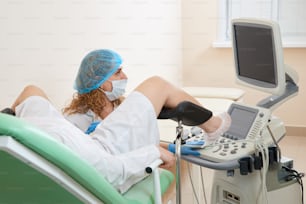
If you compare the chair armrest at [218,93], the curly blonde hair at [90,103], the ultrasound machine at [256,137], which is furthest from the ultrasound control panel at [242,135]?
the chair armrest at [218,93]

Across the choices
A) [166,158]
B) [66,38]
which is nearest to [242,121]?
[166,158]

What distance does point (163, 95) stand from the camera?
195 cm

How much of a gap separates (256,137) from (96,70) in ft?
2.76

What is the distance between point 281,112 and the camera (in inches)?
185

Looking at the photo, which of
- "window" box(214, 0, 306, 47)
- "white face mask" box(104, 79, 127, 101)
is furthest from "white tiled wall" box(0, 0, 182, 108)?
"window" box(214, 0, 306, 47)

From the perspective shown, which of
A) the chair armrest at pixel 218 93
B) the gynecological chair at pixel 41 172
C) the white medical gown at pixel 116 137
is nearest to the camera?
the gynecological chair at pixel 41 172

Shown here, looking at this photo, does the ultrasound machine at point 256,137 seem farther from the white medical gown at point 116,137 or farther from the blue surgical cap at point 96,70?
the blue surgical cap at point 96,70

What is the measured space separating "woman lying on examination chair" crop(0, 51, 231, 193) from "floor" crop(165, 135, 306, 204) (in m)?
0.57

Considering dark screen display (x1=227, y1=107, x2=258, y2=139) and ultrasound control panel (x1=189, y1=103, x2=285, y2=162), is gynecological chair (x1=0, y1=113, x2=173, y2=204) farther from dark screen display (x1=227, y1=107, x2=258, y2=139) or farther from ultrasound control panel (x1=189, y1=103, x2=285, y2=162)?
dark screen display (x1=227, y1=107, x2=258, y2=139)

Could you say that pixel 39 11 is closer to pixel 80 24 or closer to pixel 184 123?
pixel 80 24

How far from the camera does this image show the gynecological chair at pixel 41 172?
1216 millimetres

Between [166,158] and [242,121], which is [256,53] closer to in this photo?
[242,121]

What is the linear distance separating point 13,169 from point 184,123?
2.36ft

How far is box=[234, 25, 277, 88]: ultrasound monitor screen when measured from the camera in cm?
200
